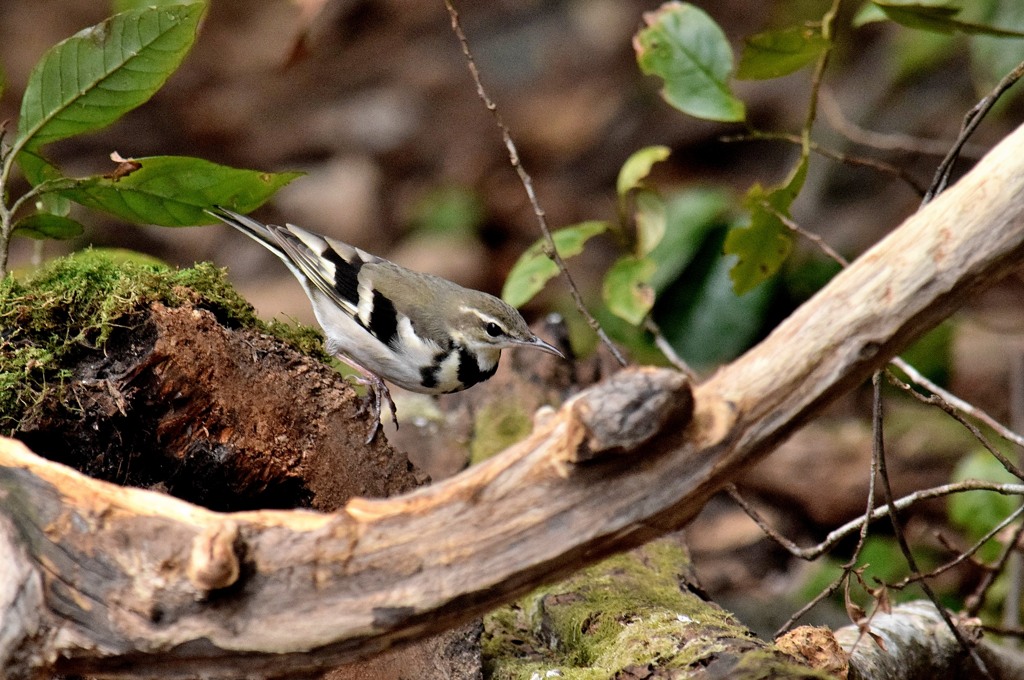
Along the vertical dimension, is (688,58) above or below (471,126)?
above

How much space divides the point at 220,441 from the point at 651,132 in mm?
7147

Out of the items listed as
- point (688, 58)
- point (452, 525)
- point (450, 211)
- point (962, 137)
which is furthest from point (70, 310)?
point (450, 211)

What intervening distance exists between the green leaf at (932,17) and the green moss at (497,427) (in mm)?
2100

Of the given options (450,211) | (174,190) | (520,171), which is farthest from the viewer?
(450,211)

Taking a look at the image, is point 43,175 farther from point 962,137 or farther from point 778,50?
point 962,137

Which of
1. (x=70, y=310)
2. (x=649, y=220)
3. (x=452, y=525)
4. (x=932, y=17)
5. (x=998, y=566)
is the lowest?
(x=998, y=566)

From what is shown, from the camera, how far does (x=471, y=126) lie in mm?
9555

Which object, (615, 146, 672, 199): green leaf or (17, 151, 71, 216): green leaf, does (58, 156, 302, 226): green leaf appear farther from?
(615, 146, 672, 199): green leaf

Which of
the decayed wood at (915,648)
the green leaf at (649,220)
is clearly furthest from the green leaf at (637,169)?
the decayed wood at (915,648)

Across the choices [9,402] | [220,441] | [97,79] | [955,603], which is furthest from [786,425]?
[955,603]

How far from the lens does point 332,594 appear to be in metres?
2.20

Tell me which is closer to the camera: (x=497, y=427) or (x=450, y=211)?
(x=497, y=427)

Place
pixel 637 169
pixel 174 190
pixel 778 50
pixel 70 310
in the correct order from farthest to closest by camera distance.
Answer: pixel 637 169, pixel 778 50, pixel 174 190, pixel 70 310

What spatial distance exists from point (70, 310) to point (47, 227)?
600mm
